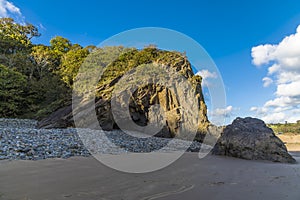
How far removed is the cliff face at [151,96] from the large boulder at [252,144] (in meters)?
6.43

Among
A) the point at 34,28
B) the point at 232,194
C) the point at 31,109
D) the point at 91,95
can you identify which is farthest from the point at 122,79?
the point at 34,28

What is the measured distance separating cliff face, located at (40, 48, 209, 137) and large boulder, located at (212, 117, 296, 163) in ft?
21.1

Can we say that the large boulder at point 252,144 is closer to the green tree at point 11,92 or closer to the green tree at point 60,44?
the green tree at point 11,92

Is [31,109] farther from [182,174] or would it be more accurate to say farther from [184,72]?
[182,174]

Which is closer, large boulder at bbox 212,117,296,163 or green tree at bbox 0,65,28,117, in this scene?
large boulder at bbox 212,117,296,163

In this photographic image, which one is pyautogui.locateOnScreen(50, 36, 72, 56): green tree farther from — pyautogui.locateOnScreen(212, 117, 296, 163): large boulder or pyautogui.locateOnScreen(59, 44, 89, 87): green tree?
pyautogui.locateOnScreen(212, 117, 296, 163): large boulder

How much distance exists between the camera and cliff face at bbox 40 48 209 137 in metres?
11.9

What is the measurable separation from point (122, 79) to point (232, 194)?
1189 cm

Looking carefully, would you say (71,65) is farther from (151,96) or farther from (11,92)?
(151,96)

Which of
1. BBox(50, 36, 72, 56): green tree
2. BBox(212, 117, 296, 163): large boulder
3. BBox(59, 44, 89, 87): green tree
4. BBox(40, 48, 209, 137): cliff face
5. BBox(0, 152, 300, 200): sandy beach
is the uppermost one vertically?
BBox(50, 36, 72, 56): green tree

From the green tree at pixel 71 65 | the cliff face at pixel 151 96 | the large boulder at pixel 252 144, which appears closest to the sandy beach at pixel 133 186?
the large boulder at pixel 252 144

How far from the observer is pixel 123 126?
12070mm

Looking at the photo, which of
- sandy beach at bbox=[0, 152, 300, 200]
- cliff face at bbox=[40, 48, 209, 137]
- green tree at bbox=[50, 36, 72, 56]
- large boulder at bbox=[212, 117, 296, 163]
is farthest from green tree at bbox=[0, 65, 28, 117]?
large boulder at bbox=[212, 117, 296, 163]

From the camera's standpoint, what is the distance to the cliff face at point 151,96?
38.9ft
